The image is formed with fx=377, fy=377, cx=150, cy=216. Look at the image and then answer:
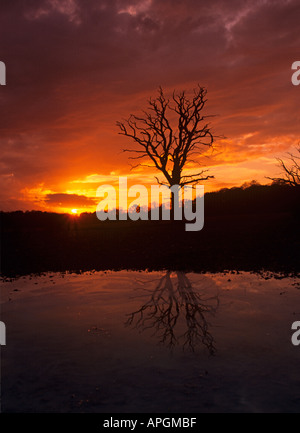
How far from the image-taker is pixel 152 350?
8.41 metres

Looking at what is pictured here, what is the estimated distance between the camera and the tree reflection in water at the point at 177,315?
9039mm

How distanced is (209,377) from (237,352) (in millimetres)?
1403

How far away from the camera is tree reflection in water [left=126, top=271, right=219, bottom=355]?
9.04 metres

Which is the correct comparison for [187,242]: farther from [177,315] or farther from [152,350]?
[152,350]

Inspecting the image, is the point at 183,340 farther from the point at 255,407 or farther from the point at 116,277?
the point at 116,277

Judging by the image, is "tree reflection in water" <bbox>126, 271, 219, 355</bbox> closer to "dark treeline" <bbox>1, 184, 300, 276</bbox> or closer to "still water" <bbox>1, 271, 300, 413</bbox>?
"still water" <bbox>1, 271, 300, 413</bbox>

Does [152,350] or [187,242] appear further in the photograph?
[187,242]

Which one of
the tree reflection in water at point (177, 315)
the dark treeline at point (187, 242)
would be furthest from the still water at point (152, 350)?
the dark treeline at point (187, 242)

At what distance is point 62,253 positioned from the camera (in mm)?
25156

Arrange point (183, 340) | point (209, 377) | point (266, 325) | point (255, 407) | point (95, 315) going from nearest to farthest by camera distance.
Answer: point (255, 407) < point (209, 377) < point (183, 340) < point (266, 325) < point (95, 315)

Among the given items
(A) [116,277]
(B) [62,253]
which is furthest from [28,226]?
(A) [116,277]

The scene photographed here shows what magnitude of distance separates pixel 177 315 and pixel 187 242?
55.1 ft

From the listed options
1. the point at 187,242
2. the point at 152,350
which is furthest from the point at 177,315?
the point at 187,242
